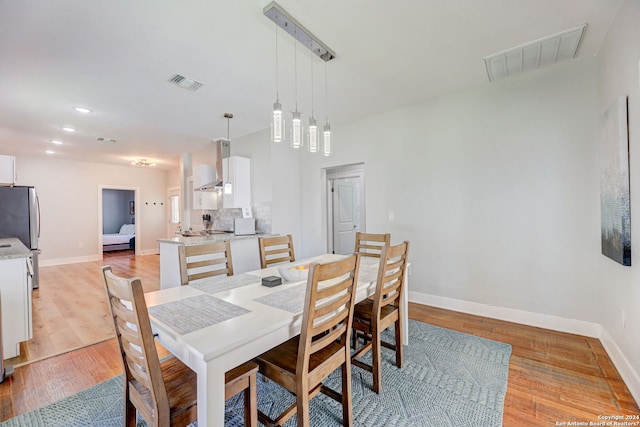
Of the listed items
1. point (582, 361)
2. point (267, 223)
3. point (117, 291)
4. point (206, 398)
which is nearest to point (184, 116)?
point (267, 223)

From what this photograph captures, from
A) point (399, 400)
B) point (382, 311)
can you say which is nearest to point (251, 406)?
point (399, 400)

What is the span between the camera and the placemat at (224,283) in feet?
6.03

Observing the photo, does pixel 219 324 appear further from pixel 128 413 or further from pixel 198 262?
pixel 198 262

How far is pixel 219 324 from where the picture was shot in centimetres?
128

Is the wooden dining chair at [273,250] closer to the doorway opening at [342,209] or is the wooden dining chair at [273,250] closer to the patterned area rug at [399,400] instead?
the patterned area rug at [399,400]

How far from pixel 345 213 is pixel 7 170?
498 cm

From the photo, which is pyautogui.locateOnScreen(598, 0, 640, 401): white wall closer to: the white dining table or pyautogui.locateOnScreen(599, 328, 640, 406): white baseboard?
pyautogui.locateOnScreen(599, 328, 640, 406): white baseboard

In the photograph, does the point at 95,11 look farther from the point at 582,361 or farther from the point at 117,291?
the point at 582,361

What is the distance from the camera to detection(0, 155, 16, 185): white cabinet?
386 centimetres

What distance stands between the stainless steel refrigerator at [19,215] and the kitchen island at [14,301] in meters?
2.16

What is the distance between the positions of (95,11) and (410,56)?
7.96 feet

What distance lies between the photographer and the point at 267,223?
4707 millimetres

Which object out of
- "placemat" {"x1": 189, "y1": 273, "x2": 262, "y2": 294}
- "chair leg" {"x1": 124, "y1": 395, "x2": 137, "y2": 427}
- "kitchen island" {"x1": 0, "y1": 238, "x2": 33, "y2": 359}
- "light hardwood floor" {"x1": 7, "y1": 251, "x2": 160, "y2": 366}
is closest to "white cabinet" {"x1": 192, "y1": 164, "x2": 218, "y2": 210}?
"light hardwood floor" {"x1": 7, "y1": 251, "x2": 160, "y2": 366}

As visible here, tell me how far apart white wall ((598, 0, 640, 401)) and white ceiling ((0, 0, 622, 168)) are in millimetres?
195
